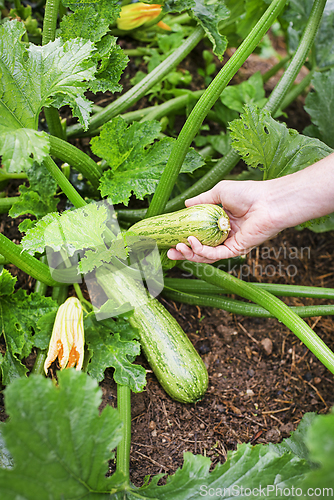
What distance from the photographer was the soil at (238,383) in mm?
1890

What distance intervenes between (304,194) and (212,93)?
62 cm

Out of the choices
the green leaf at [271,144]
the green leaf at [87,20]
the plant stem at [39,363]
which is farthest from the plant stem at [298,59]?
the plant stem at [39,363]

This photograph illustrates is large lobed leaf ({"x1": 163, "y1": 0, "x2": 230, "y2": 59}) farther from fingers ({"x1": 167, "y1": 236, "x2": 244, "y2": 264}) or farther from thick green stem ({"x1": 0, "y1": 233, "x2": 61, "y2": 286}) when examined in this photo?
thick green stem ({"x1": 0, "y1": 233, "x2": 61, "y2": 286})

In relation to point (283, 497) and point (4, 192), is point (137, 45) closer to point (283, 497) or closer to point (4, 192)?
point (4, 192)

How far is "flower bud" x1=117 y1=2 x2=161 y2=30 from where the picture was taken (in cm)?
241

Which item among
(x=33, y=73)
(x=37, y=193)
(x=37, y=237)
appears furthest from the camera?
(x=37, y=193)

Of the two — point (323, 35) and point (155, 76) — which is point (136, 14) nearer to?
point (155, 76)

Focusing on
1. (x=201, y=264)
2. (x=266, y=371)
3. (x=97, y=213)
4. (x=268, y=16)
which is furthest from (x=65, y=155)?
(x=266, y=371)

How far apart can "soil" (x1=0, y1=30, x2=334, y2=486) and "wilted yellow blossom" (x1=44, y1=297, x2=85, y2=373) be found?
30 cm

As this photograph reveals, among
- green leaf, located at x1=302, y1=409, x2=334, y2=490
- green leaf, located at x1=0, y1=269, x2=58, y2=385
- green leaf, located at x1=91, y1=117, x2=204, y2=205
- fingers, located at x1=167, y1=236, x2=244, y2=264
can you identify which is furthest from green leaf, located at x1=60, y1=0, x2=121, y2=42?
green leaf, located at x1=302, y1=409, x2=334, y2=490

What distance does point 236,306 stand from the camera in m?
2.05

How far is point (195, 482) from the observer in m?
1.30

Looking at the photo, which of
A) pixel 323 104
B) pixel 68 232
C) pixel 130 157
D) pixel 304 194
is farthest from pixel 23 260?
pixel 323 104

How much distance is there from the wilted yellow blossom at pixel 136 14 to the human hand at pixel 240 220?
4.79 ft
